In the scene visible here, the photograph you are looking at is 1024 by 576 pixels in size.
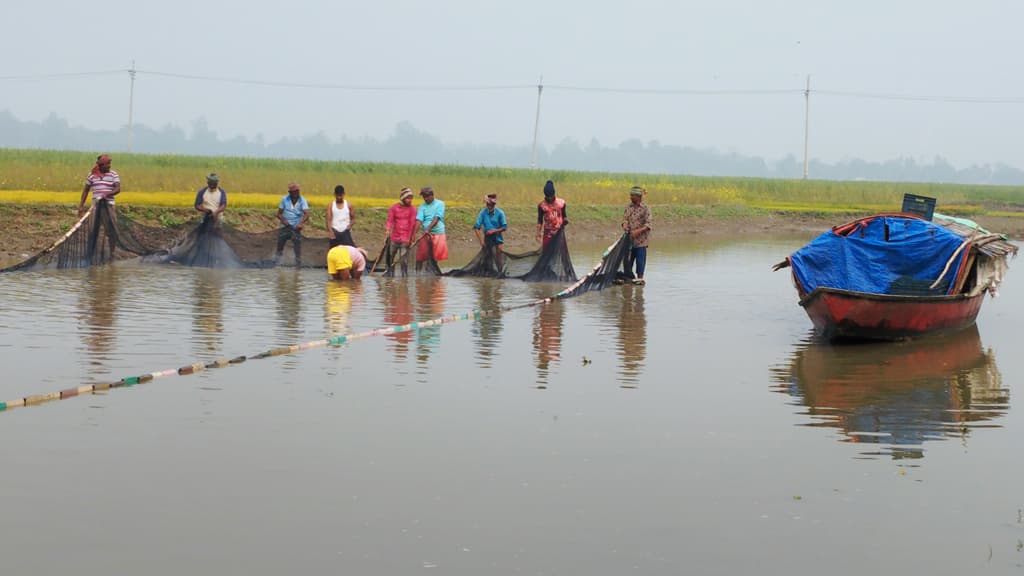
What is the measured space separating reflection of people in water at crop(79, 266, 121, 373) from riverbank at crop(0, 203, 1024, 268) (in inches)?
122

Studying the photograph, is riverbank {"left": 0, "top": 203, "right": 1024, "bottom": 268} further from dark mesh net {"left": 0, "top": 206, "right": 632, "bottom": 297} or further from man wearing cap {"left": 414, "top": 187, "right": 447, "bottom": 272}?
man wearing cap {"left": 414, "top": 187, "right": 447, "bottom": 272}

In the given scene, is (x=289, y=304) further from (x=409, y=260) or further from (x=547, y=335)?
(x=409, y=260)

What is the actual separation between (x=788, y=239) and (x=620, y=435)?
28015 millimetres

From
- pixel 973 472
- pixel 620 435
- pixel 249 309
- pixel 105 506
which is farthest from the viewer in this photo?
pixel 249 309

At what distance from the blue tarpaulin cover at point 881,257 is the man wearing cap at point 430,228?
6163mm

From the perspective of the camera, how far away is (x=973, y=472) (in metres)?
7.35

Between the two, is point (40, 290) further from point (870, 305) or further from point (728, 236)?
point (728, 236)

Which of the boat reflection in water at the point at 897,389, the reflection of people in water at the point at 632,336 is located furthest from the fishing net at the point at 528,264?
the boat reflection in water at the point at 897,389

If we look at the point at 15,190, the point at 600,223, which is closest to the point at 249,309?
the point at 15,190

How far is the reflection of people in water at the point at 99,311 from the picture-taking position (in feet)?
35.2

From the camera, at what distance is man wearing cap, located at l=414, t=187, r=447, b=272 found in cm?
1820

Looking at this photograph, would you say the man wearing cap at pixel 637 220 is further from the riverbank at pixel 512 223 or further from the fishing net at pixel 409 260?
the riverbank at pixel 512 223

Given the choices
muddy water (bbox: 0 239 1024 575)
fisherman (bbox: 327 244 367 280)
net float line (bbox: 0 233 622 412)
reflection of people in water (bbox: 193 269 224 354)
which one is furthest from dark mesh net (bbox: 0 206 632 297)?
muddy water (bbox: 0 239 1024 575)

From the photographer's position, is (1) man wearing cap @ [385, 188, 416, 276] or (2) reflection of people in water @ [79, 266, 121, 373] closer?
(2) reflection of people in water @ [79, 266, 121, 373]
